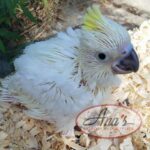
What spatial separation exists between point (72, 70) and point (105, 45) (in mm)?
198

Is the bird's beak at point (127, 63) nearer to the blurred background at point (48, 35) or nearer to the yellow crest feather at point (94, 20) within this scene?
the yellow crest feather at point (94, 20)

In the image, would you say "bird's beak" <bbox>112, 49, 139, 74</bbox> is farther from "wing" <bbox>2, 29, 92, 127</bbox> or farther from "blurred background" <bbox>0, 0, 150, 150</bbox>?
"blurred background" <bbox>0, 0, 150, 150</bbox>

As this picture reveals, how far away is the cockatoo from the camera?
157cm

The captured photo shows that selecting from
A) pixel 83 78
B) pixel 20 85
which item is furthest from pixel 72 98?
pixel 20 85

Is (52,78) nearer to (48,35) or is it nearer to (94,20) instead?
(94,20)

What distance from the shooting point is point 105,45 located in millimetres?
1556

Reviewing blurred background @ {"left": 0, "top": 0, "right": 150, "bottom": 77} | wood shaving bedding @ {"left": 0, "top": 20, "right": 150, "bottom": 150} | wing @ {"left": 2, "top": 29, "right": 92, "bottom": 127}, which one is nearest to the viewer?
wing @ {"left": 2, "top": 29, "right": 92, "bottom": 127}

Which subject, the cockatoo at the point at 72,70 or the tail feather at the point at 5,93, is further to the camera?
the tail feather at the point at 5,93

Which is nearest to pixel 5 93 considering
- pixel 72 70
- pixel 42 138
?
pixel 42 138

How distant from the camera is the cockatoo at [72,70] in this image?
1.57m

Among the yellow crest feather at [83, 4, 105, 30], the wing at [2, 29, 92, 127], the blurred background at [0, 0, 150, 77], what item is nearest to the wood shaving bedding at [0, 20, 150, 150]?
the wing at [2, 29, 92, 127]

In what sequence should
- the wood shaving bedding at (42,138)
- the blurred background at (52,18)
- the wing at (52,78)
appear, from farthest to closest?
the blurred background at (52,18) < the wood shaving bedding at (42,138) < the wing at (52,78)

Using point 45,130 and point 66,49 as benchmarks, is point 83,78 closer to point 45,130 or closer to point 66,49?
point 66,49

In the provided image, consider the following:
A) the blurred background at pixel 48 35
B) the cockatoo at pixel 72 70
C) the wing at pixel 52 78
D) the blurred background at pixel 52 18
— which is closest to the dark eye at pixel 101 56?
the cockatoo at pixel 72 70
